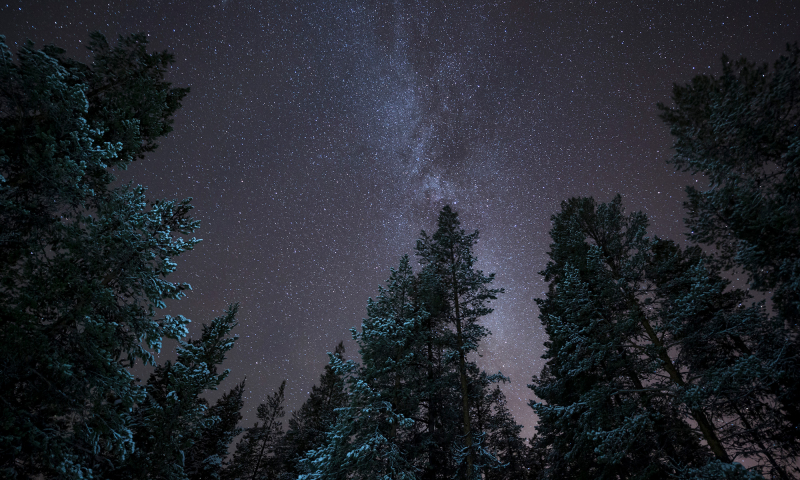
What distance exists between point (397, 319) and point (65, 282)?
954 centimetres

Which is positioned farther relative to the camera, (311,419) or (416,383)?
(311,419)

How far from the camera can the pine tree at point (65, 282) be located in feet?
17.4

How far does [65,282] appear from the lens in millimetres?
5715

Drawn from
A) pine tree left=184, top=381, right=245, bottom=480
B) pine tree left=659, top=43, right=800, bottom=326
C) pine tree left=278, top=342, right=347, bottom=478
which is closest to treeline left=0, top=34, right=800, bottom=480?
pine tree left=659, top=43, right=800, bottom=326

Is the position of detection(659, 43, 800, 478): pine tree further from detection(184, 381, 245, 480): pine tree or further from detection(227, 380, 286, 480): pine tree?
detection(227, 380, 286, 480): pine tree

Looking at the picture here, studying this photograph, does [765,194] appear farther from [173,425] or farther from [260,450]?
[260,450]

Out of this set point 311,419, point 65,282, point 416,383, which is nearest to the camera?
point 65,282

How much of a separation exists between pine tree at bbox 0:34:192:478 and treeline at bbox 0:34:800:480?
40 mm

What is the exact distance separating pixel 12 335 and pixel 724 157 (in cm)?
1519

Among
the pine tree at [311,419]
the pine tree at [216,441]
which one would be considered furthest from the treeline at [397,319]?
the pine tree at [311,419]

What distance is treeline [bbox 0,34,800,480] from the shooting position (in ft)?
Answer: 18.9

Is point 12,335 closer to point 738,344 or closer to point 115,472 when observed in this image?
point 115,472

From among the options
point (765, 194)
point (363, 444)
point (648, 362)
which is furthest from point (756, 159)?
point (363, 444)

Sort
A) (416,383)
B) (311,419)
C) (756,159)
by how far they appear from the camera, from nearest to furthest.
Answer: (756,159) < (416,383) < (311,419)
